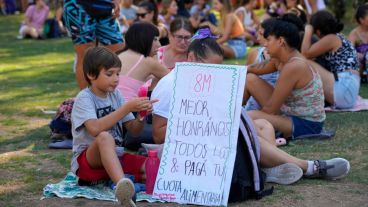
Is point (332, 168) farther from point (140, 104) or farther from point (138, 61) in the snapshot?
point (138, 61)

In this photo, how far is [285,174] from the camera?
492 cm

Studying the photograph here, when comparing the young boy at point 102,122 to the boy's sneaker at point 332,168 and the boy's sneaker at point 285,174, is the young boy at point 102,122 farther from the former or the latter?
the boy's sneaker at point 332,168

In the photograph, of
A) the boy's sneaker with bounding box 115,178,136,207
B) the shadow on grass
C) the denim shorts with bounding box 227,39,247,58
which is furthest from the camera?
the denim shorts with bounding box 227,39,247,58

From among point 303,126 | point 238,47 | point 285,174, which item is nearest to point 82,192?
point 285,174

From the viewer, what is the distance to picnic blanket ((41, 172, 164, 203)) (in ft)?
15.1

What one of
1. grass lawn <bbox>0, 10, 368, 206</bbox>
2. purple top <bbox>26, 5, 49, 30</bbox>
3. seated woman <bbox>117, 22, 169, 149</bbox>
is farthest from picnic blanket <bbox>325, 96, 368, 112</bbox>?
purple top <bbox>26, 5, 49, 30</bbox>

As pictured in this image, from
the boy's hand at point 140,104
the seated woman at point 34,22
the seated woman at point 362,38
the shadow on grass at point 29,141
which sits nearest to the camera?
the boy's hand at point 140,104

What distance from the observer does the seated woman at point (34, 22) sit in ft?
58.7

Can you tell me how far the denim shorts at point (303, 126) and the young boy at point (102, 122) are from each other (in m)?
1.92

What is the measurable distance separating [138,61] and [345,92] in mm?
2708

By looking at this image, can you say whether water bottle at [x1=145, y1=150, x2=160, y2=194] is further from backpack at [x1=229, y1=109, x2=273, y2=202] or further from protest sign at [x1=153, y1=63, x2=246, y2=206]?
backpack at [x1=229, y1=109, x2=273, y2=202]

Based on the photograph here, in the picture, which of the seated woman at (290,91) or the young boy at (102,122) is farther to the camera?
the seated woman at (290,91)

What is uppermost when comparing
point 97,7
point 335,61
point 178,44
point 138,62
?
point 97,7

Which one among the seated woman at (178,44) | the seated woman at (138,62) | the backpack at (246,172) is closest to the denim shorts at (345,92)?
the seated woman at (178,44)
